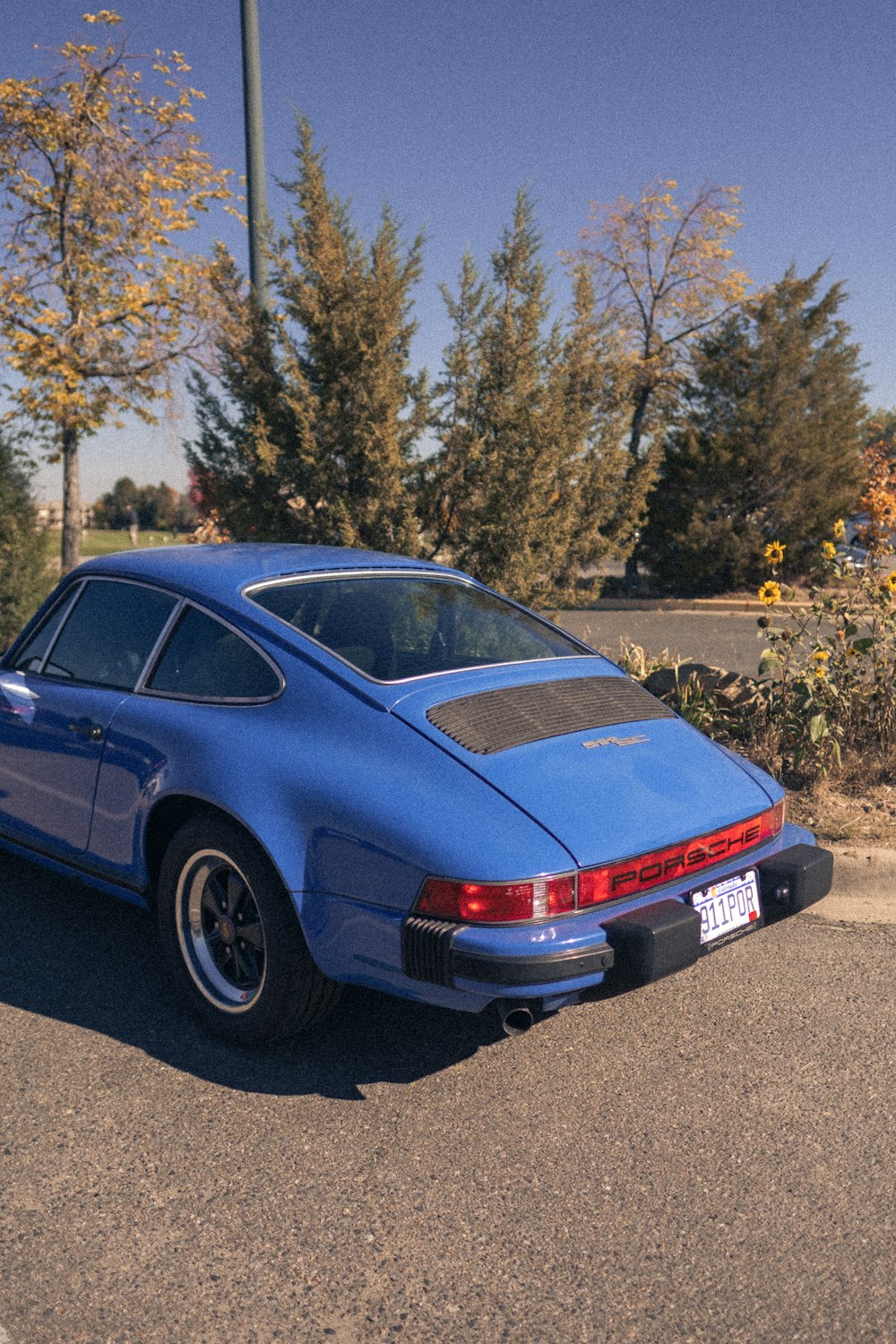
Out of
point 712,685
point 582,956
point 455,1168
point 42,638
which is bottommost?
point 455,1168

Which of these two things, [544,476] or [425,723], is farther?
[544,476]

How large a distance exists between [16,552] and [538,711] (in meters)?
8.38

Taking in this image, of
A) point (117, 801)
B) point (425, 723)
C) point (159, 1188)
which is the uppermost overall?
point (425, 723)

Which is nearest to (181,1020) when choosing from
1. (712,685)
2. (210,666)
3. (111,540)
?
(210,666)

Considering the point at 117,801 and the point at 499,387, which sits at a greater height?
the point at 499,387

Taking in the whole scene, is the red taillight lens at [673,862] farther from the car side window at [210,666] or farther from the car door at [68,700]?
the car door at [68,700]

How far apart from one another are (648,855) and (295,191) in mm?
6774

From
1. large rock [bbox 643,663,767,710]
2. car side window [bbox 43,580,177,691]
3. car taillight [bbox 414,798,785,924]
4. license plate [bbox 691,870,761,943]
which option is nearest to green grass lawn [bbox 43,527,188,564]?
large rock [bbox 643,663,767,710]

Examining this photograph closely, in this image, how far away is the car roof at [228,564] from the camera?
13.0 ft

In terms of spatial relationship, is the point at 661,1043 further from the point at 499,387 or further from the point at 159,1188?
the point at 499,387

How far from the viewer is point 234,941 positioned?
3502mm

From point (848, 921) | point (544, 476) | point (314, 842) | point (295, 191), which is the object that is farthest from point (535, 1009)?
point (295, 191)

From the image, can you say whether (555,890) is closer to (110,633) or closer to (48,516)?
(110,633)

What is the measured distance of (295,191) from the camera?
8375mm
